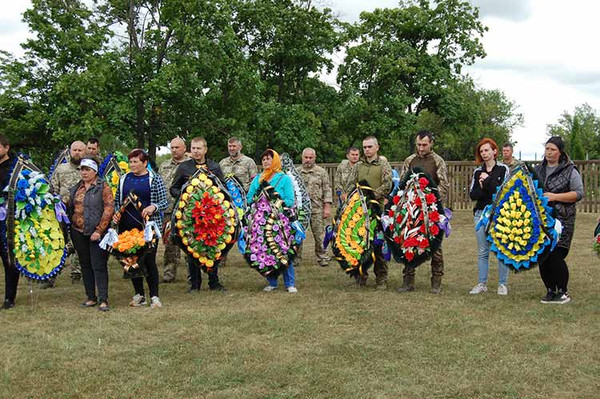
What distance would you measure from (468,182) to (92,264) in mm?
14558

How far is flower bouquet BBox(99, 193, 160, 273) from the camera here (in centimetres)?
677

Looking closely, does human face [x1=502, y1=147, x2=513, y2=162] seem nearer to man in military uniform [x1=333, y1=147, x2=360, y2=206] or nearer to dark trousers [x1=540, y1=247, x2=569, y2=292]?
man in military uniform [x1=333, y1=147, x2=360, y2=206]

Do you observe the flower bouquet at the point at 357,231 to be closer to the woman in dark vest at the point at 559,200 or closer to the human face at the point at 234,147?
the woman in dark vest at the point at 559,200

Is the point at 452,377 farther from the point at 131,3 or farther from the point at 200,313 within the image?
the point at 131,3

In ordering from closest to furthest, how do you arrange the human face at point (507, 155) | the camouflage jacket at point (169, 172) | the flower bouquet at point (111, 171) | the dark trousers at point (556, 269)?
the dark trousers at point (556, 269), the flower bouquet at point (111, 171), the camouflage jacket at point (169, 172), the human face at point (507, 155)

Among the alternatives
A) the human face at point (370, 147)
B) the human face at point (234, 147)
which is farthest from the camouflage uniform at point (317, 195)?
the human face at point (370, 147)

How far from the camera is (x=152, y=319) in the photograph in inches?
251

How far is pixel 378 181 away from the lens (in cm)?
796

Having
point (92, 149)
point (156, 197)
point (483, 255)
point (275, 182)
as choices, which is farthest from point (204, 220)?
point (483, 255)

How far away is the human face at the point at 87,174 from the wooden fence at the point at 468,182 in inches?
511

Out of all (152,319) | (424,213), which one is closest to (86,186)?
(152,319)

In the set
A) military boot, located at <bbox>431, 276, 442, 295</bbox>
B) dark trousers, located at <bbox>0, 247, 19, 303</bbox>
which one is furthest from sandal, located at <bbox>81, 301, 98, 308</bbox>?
military boot, located at <bbox>431, 276, 442, 295</bbox>

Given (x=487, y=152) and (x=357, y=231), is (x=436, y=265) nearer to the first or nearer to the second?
(x=357, y=231)

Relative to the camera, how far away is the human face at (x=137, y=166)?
6.94 m
